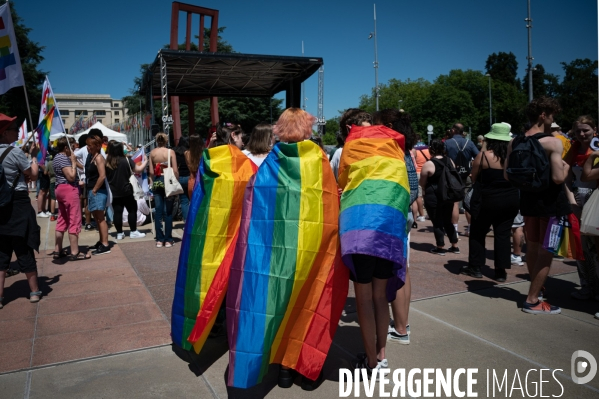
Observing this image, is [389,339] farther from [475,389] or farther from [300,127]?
[300,127]

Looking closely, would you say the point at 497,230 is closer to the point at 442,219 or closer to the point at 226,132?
the point at 442,219

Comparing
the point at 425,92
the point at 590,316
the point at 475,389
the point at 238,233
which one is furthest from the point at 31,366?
the point at 425,92

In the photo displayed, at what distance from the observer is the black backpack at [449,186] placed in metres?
6.43

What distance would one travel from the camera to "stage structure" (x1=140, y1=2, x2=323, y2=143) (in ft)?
49.3

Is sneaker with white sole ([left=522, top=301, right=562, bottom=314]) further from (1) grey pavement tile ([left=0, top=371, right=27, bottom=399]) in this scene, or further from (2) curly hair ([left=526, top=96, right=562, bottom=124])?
(1) grey pavement tile ([left=0, top=371, right=27, bottom=399])

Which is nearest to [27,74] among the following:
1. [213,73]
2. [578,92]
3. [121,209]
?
[213,73]

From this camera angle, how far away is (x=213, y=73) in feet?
60.0

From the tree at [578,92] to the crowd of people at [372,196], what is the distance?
57.5 meters

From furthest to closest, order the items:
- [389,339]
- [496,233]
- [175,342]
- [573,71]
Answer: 1. [573,71]
2. [496,233]
3. [389,339]
4. [175,342]

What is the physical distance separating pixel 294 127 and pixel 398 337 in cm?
182

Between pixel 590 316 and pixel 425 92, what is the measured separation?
228ft

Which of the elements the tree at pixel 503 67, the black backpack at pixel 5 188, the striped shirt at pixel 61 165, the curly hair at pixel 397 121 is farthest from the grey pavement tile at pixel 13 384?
the tree at pixel 503 67

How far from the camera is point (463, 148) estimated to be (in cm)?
853

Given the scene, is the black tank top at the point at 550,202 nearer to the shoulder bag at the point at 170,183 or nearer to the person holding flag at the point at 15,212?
the person holding flag at the point at 15,212
